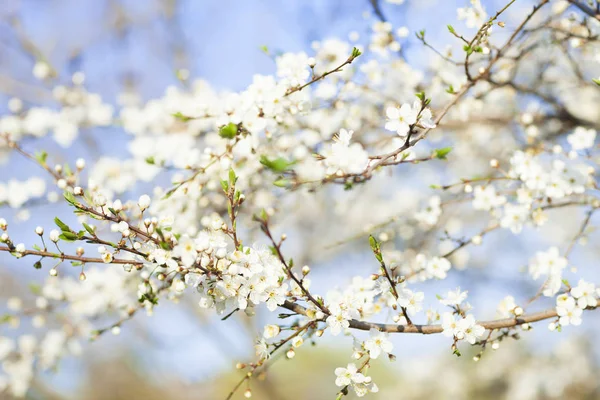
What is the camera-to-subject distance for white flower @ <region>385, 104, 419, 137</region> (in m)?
1.64

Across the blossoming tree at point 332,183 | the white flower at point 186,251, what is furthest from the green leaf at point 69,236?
the white flower at point 186,251

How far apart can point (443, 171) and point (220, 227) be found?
4066 mm

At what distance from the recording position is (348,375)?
1.66m

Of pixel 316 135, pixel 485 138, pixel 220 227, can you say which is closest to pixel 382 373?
pixel 485 138

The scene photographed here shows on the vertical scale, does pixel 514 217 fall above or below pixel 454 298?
above

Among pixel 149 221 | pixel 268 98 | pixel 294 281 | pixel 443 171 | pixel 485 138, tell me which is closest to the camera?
pixel 149 221

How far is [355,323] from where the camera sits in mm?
1659

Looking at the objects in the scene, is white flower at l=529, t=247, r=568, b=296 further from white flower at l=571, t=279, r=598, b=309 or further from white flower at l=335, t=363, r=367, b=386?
white flower at l=335, t=363, r=367, b=386

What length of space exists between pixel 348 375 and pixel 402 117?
89cm

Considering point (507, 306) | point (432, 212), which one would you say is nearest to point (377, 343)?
point (507, 306)

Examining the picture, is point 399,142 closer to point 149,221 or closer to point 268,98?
point 268,98

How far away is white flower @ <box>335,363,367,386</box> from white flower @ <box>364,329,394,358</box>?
0.24 ft

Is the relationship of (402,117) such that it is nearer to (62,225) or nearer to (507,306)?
(507,306)

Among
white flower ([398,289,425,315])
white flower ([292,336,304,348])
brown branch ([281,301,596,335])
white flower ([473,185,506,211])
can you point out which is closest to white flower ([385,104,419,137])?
white flower ([398,289,425,315])
